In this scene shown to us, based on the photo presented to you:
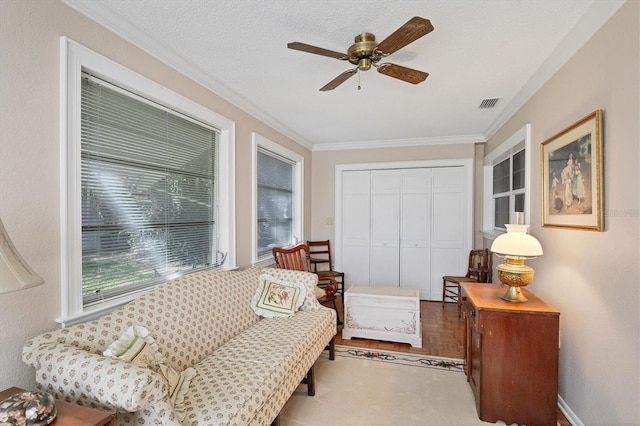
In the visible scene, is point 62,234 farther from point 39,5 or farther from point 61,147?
point 39,5

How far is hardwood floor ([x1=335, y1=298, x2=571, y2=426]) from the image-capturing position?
2.94 metres

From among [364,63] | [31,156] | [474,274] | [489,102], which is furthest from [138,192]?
[474,274]

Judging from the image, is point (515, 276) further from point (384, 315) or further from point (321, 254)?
point (321, 254)

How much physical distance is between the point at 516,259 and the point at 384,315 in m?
1.46

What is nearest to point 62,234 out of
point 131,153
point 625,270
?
point 131,153

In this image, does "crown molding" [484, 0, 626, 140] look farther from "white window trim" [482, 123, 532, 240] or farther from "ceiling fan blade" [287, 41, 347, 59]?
"ceiling fan blade" [287, 41, 347, 59]

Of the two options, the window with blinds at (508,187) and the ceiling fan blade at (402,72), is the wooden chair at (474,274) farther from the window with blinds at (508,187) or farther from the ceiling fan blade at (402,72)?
the ceiling fan blade at (402,72)

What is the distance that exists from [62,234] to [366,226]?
3.98 meters

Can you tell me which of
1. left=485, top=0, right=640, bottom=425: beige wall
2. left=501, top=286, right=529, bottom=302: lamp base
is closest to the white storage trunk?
left=501, top=286, right=529, bottom=302: lamp base

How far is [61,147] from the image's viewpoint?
1.50 metres

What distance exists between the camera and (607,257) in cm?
158

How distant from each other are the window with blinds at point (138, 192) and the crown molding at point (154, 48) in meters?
0.32

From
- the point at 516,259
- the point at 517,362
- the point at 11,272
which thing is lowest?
the point at 517,362

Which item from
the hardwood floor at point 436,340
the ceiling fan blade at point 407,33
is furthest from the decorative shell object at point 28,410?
the hardwood floor at point 436,340
